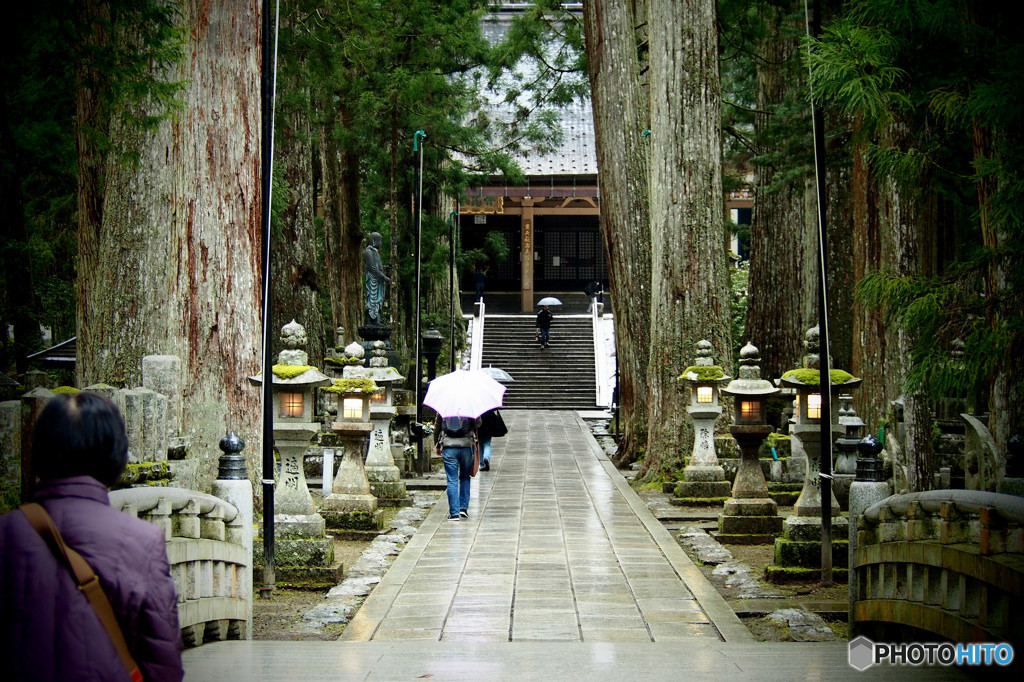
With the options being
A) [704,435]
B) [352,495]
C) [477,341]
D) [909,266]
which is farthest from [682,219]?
[477,341]

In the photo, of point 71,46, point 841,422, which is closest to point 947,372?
point 841,422

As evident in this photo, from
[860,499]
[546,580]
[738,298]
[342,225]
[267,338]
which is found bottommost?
[546,580]

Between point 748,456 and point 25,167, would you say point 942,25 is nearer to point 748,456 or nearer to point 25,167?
point 748,456

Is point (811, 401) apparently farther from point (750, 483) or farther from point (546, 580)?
point (546, 580)

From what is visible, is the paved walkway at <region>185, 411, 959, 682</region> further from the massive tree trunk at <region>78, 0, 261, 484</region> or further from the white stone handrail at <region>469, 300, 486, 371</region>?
the white stone handrail at <region>469, 300, 486, 371</region>

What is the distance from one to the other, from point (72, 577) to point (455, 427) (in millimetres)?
9073

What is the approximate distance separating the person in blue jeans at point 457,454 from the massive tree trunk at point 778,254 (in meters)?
10.0

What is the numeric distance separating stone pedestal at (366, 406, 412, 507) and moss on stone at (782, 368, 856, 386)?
544cm

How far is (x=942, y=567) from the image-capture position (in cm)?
542

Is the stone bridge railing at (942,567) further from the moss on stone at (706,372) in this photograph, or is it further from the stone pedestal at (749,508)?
the moss on stone at (706,372)

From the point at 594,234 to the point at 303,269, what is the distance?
966 inches

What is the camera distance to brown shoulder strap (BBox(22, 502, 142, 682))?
298cm

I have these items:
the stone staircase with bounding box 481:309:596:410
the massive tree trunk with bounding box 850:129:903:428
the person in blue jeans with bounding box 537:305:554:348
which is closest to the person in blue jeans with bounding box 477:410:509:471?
the massive tree trunk with bounding box 850:129:903:428

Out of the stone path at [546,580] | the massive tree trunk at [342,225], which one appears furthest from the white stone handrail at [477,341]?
the stone path at [546,580]
